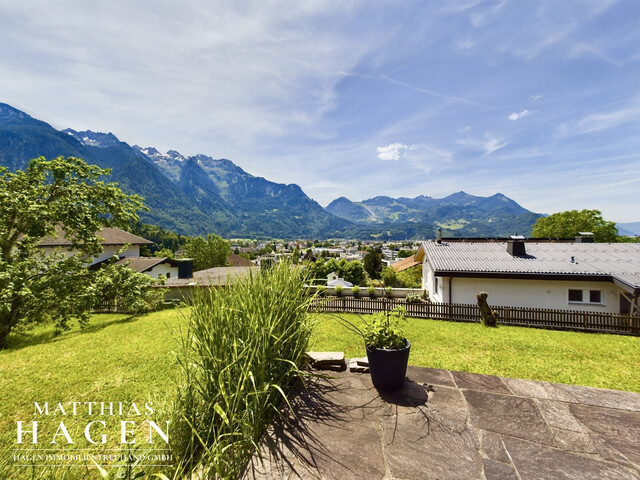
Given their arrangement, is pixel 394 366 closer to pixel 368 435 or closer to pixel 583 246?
pixel 368 435

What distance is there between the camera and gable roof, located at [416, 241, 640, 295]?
13.2 meters

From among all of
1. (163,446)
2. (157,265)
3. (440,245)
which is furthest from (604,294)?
(157,265)

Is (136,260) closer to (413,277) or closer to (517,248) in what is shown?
(413,277)

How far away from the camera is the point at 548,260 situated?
586 inches

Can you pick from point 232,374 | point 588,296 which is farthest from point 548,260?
point 232,374

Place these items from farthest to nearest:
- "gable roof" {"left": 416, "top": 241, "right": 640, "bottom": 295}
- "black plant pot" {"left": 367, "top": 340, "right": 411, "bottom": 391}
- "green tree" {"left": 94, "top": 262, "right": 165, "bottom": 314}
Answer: "gable roof" {"left": 416, "top": 241, "right": 640, "bottom": 295}, "green tree" {"left": 94, "top": 262, "right": 165, "bottom": 314}, "black plant pot" {"left": 367, "top": 340, "right": 411, "bottom": 391}

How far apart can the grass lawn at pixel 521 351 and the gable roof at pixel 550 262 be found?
3.85m

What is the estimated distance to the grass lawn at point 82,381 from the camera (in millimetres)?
3311

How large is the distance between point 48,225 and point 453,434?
1159cm

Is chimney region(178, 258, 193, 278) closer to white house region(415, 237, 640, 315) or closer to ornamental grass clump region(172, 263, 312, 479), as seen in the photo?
white house region(415, 237, 640, 315)

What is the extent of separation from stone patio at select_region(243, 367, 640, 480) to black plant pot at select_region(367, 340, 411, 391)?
12cm

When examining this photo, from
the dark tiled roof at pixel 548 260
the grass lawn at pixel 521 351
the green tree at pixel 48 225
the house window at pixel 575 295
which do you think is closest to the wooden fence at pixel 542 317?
the grass lawn at pixel 521 351

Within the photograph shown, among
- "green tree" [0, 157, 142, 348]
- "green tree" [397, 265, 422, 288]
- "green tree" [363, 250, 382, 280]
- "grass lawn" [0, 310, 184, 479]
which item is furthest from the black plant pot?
"green tree" [363, 250, 382, 280]

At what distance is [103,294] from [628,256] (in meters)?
25.9
